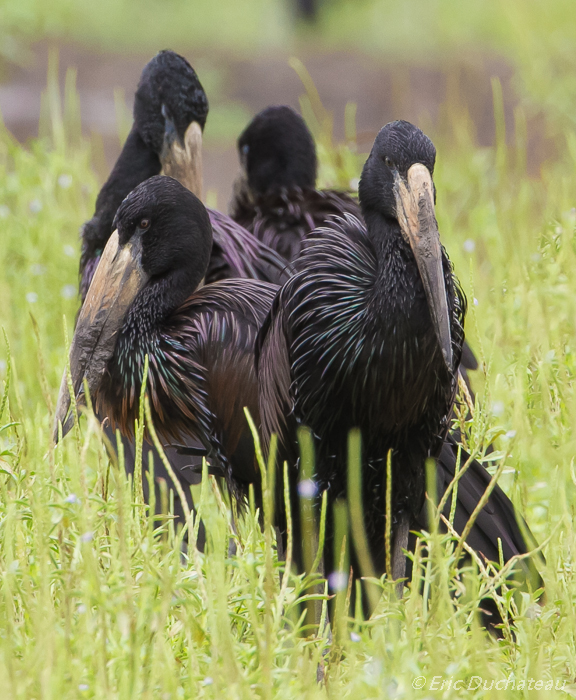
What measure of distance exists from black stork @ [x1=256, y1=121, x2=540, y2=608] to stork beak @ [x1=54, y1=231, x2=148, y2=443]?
0.52 metres

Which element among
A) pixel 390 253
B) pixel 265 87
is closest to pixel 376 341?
pixel 390 253

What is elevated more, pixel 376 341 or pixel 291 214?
pixel 291 214

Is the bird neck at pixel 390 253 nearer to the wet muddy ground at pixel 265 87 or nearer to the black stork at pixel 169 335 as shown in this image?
the black stork at pixel 169 335

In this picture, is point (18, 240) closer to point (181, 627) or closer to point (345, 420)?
point (345, 420)

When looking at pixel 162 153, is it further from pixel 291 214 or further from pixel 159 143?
pixel 291 214

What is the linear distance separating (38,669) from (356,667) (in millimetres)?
649

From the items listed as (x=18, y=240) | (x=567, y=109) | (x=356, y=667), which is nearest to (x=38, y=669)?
(x=356, y=667)

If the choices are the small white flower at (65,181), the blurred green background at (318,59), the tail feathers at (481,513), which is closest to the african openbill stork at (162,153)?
the tail feathers at (481,513)

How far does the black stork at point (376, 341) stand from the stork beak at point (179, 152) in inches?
47.4

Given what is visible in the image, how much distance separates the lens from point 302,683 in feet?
6.02

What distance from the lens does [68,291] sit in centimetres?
442

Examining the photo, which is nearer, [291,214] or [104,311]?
[104,311]

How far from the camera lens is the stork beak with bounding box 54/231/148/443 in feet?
10.2

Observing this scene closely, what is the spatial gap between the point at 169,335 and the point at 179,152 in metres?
1.05
